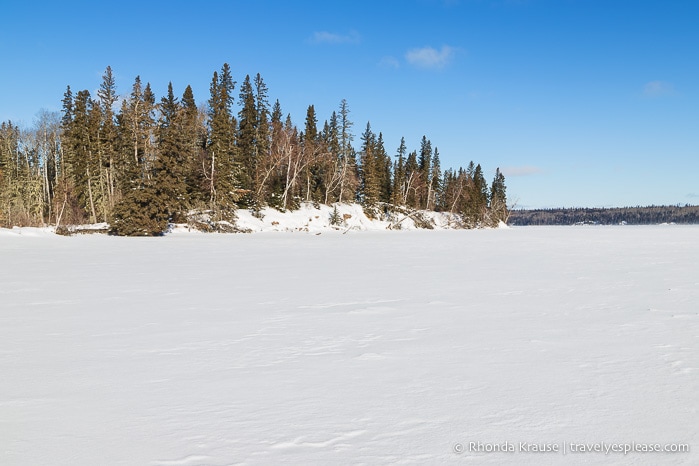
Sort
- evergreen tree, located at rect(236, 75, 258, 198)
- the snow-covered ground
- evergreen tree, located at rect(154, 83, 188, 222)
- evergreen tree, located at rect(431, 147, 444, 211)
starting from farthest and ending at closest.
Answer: evergreen tree, located at rect(431, 147, 444, 211), evergreen tree, located at rect(236, 75, 258, 198), evergreen tree, located at rect(154, 83, 188, 222), the snow-covered ground

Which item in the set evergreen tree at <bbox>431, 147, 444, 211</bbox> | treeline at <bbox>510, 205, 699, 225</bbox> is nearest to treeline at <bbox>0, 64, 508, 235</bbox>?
evergreen tree at <bbox>431, 147, 444, 211</bbox>

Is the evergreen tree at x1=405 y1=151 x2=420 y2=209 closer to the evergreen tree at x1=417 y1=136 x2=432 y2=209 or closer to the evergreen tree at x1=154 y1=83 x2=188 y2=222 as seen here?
the evergreen tree at x1=417 y1=136 x2=432 y2=209

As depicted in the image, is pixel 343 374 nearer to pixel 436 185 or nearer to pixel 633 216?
pixel 436 185

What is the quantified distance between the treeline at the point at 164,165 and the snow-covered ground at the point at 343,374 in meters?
27.5

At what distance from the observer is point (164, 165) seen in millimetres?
35500

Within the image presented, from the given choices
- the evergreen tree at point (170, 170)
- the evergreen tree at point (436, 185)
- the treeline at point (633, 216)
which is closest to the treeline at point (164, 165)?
the evergreen tree at point (170, 170)

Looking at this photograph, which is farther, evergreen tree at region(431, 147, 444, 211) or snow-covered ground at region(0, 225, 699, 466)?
evergreen tree at region(431, 147, 444, 211)

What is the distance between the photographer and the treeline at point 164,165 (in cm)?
3606

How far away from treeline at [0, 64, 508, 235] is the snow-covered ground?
90.1 feet

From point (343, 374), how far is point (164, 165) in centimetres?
3487

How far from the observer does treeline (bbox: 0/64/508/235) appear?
118 feet

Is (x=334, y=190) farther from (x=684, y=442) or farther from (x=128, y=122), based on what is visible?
(x=684, y=442)

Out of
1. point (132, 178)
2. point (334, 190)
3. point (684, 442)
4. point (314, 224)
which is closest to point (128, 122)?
point (132, 178)

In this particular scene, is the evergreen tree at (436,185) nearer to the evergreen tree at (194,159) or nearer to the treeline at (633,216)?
the evergreen tree at (194,159)
